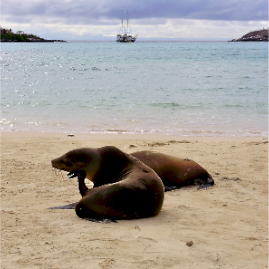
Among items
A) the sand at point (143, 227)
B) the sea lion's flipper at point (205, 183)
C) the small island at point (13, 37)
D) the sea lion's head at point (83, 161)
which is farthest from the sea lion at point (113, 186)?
the small island at point (13, 37)

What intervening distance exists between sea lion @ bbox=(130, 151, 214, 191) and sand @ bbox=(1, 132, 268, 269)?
0.55 feet

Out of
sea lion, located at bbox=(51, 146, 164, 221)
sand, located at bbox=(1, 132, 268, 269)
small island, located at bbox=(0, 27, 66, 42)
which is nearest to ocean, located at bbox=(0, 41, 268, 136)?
sand, located at bbox=(1, 132, 268, 269)

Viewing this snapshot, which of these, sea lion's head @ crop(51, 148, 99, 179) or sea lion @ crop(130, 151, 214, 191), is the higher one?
sea lion's head @ crop(51, 148, 99, 179)

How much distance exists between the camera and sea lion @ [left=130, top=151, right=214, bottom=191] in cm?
613

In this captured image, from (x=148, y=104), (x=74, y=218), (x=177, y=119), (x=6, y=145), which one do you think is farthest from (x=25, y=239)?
(x=148, y=104)

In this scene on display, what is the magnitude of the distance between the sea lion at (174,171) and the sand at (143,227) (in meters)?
0.17

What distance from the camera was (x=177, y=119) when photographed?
496 inches

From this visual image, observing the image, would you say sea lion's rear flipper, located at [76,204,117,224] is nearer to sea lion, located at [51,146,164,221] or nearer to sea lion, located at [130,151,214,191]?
sea lion, located at [51,146,164,221]

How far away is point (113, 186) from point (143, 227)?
1.81ft

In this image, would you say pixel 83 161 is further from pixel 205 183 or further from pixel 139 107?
pixel 139 107

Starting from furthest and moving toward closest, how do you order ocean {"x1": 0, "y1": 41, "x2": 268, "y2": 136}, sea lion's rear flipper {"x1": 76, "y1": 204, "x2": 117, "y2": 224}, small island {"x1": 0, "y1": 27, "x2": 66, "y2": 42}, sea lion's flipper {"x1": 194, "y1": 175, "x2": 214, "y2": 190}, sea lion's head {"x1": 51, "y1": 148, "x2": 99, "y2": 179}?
small island {"x1": 0, "y1": 27, "x2": 66, "y2": 42}
ocean {"x1": 0, "y1": 41, "x2": 268, "y2": 136}
sea lion's flipper {"x1": 194, "y1": 175, "x2": 214, "y2": 190}
sea lion's head {"x1": 51, "y1": 148, "x2": 99, "y2": 179}
sea lion's rear flipper {"x1": 76, "y1": 204, "x2": 117, "y2": 224}

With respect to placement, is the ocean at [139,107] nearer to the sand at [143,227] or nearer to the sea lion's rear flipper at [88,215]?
the sand at [143,227]

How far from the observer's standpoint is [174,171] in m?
6.22

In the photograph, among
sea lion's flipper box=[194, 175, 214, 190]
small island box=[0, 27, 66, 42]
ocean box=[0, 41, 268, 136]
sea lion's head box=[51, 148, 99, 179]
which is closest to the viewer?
sea lion's head box=[51, 148, 99, 179]
